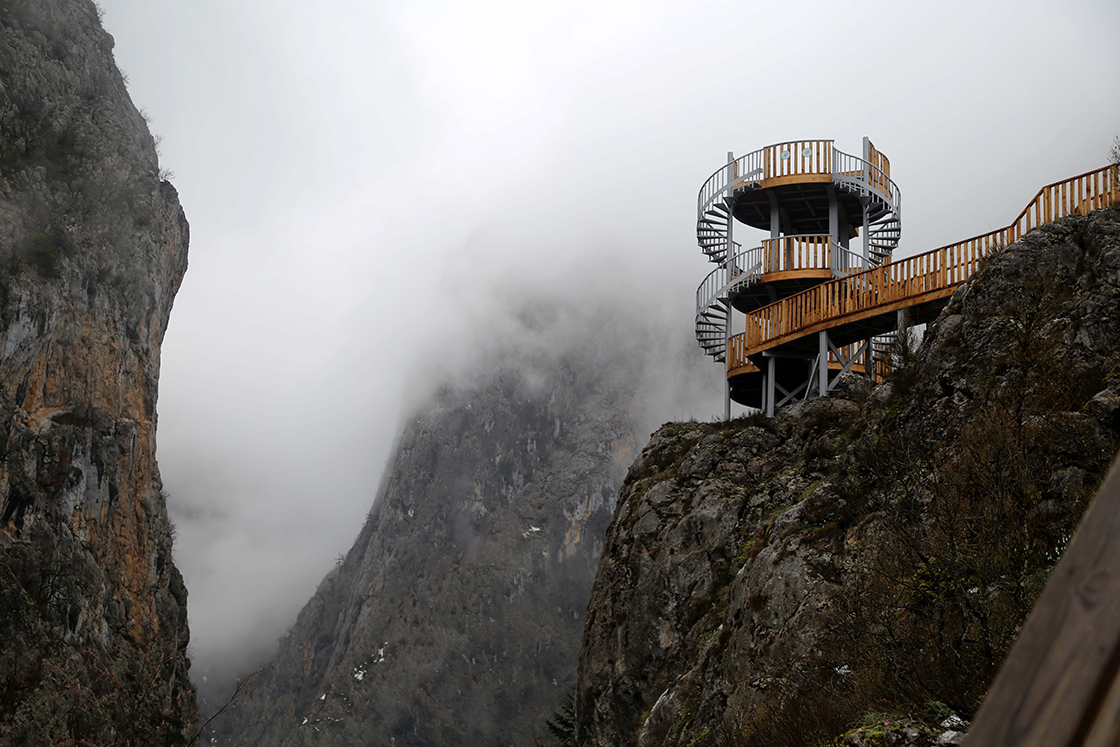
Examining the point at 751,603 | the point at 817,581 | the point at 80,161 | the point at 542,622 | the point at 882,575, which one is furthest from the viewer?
the point at 542,622

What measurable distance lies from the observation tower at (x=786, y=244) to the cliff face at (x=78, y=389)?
23.8 m

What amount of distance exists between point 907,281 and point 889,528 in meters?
11.9

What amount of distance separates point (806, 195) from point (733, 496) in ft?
48.8

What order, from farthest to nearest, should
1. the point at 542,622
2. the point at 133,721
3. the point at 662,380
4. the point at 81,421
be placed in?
the point at 662,380, the point at 542,622, the point at 81,421, the point at 133,721

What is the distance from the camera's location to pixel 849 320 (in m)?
20.7

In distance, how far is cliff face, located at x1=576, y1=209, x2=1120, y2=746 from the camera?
666 cm

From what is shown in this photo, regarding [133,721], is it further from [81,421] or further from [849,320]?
[81,421]

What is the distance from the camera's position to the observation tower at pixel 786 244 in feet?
84.2

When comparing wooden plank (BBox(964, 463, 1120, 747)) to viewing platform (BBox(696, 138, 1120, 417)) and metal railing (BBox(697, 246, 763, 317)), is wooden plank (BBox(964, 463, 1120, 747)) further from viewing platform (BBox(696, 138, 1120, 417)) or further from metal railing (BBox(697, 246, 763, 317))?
metal railing (BBox(697, 246, 763, 317))

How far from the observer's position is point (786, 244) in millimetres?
27000

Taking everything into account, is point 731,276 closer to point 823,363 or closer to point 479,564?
point 823,363

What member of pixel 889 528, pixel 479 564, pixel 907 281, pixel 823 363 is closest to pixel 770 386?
pixel 823 363

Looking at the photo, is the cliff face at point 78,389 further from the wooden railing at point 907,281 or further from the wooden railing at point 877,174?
the wooden railing at point 877,174

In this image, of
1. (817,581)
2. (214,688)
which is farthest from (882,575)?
(214,688)
